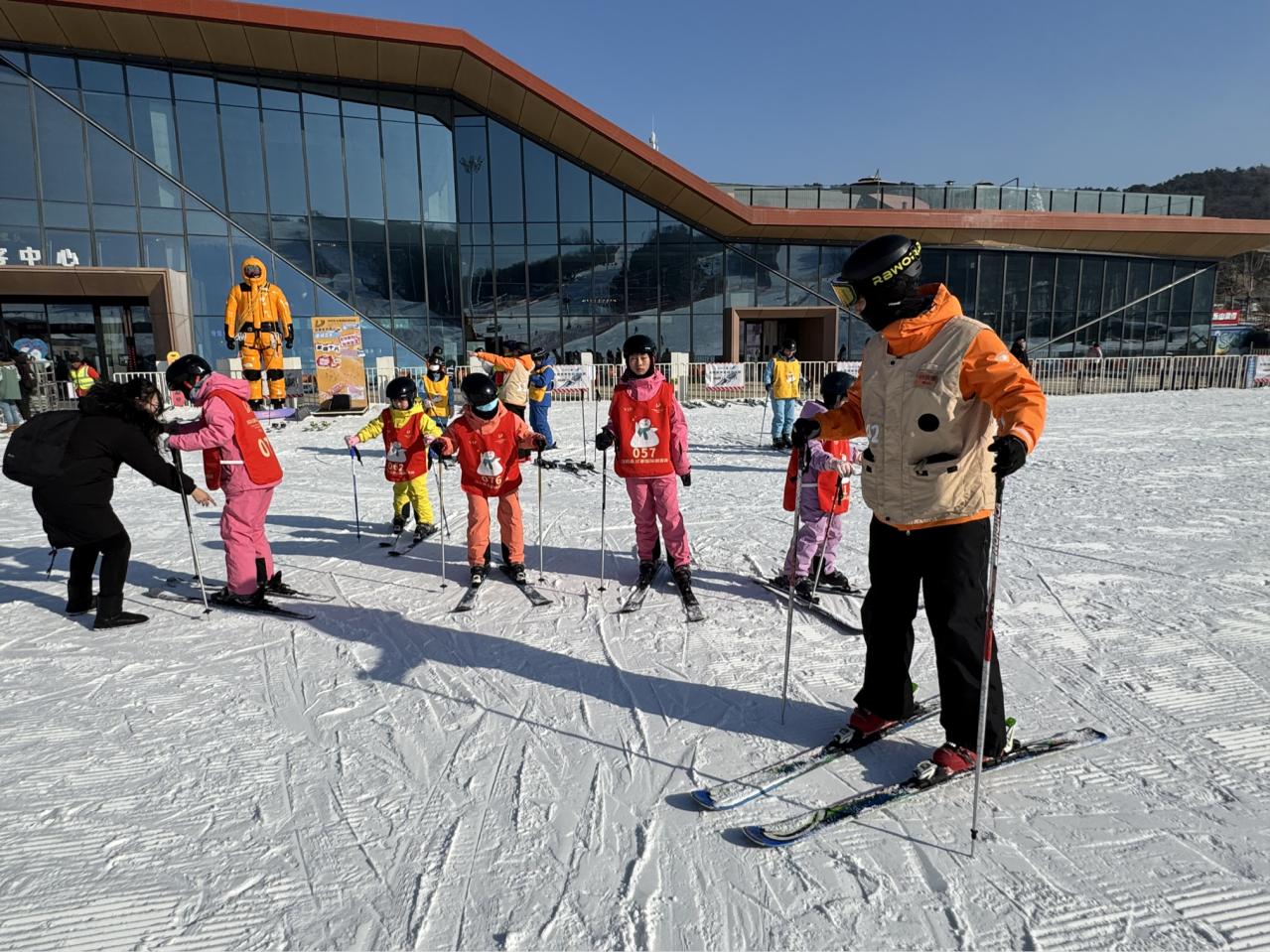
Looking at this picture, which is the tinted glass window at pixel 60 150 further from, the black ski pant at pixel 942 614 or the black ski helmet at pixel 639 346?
the black ski pant at pixel 942 614

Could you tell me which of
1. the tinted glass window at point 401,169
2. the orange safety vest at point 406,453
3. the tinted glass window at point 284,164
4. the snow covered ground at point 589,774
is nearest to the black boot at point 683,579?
the snow covered ground at point 589,774

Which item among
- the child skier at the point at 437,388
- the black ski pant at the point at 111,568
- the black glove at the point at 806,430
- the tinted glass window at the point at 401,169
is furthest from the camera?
the tinted glass window at the point at 401,169

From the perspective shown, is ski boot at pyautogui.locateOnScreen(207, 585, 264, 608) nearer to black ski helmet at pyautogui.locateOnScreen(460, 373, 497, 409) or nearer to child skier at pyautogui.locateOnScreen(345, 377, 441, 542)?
child skier at pyautogui.locateOnScreen(345, 377, 441, 542)

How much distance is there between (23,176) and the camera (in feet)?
56.2

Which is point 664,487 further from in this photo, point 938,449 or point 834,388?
point 938,449

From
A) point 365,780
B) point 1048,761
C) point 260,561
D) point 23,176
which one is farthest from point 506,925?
point 23,176

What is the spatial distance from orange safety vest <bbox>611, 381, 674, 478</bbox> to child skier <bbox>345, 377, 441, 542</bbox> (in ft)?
7.17

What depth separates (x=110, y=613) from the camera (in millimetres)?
4203

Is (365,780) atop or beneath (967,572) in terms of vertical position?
beneath

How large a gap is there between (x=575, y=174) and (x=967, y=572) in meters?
21.2

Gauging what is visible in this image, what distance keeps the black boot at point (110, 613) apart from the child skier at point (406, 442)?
2.08 m

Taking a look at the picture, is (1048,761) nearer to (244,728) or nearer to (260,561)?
(244,728)

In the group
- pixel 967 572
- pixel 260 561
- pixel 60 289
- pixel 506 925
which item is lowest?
pixel 506 925

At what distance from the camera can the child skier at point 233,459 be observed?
4207 millimetres
